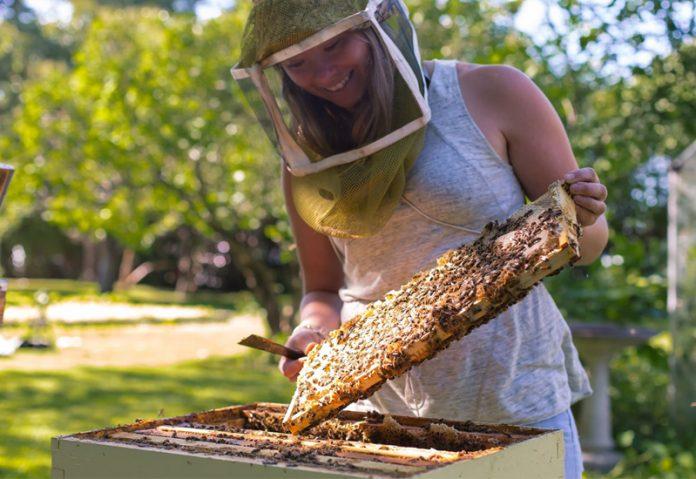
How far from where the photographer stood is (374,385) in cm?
155

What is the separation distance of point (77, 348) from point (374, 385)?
34.7 ft

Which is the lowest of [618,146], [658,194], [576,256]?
[658,194]

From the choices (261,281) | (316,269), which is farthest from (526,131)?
(261,281)

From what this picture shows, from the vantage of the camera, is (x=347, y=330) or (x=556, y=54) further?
(x=556, y=54)

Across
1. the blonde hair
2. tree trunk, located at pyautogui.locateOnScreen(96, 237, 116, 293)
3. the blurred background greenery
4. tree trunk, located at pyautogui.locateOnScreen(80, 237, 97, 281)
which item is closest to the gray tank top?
the blonde hair

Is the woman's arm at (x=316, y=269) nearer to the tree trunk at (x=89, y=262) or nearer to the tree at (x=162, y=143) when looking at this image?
the tree at (x=162, y=143)

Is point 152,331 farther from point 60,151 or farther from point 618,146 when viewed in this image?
point 618,146

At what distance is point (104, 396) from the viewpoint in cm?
798

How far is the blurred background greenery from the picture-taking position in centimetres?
534

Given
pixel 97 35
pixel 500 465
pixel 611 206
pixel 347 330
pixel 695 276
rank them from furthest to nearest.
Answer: pixel 97 35
pixel 611 206
pixel 695 276
pixel 347 330
pixel 500 465

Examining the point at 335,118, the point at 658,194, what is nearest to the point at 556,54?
the point at 335,118

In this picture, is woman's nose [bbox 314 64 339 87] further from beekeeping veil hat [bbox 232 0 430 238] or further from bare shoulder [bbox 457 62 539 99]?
bare shoulder [bbox 457 62 539 99]

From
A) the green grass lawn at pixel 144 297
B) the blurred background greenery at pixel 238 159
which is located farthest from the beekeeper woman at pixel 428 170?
the green grass lawn at pixel 144 297

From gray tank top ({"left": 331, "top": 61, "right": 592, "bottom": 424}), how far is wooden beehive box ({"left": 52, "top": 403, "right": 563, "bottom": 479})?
0.66ft
